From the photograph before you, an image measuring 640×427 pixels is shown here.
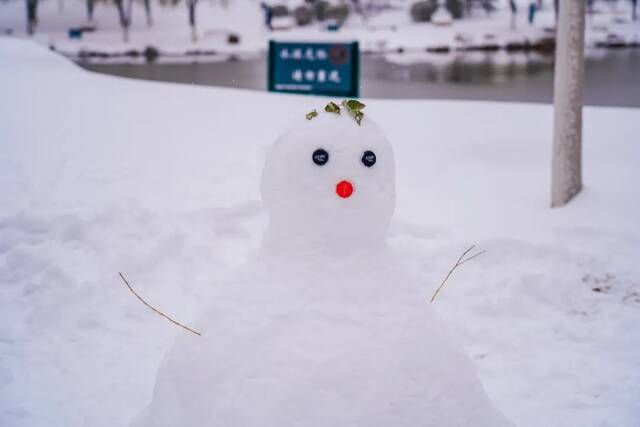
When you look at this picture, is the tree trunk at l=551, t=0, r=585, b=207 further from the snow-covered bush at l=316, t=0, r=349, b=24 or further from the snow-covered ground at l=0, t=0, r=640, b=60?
the snow-covered bush at l=316, t=0, r=349, b=24

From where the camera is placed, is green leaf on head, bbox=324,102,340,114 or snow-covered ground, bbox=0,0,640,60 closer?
green leaf on head, bbox=324,102,340,114

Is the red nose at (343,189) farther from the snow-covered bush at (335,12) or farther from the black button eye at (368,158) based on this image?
the snow-covered bush at (335,12)

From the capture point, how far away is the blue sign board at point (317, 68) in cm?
597

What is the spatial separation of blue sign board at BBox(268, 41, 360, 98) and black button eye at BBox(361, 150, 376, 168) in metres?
3.58

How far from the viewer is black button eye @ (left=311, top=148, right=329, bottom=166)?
96.5 inches

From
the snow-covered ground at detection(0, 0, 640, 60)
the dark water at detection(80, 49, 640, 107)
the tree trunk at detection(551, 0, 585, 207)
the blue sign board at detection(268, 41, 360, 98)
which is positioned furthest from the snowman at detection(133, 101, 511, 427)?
the snow-covered ground at detection(0, 0, 640, 60)

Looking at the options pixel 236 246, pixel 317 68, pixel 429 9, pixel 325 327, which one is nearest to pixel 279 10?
pixel 429 9

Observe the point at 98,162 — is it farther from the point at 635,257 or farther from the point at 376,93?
the point at 376,93

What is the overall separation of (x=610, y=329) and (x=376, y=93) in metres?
12.1

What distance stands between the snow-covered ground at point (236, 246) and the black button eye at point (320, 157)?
2.07 m

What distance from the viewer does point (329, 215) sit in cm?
249

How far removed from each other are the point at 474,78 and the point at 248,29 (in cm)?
3556

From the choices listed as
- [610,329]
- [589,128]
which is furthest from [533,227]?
[589,128]

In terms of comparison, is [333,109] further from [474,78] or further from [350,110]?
[474,78]
